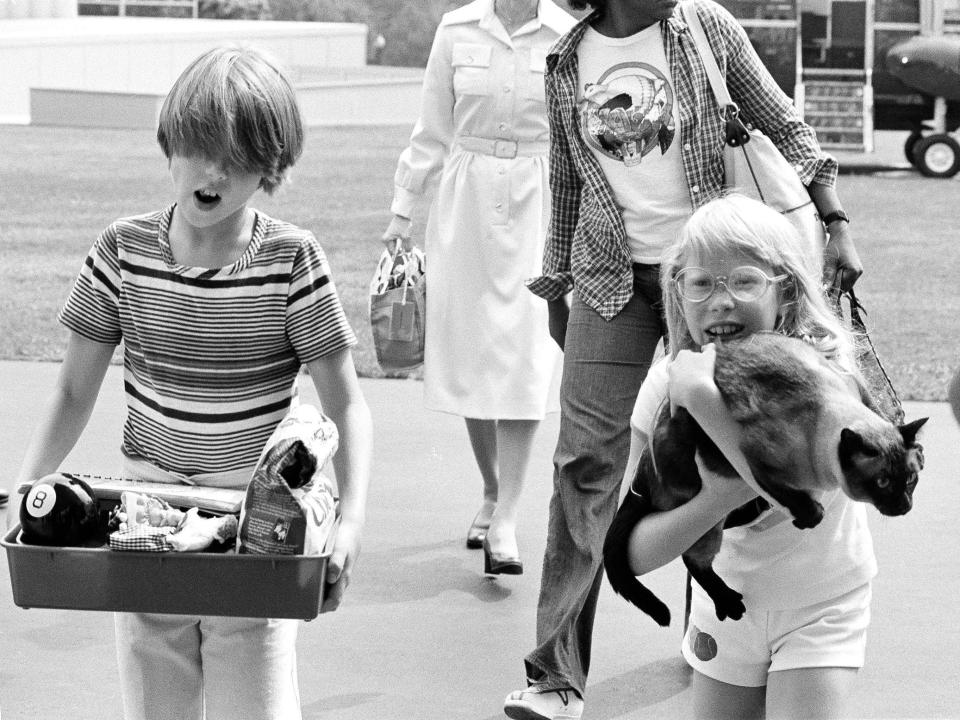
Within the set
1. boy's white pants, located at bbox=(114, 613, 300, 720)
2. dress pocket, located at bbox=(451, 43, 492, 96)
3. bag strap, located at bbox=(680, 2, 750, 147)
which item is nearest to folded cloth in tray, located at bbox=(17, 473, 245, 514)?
boy's white pants, located at bbox=(114, 613, 300, 720)

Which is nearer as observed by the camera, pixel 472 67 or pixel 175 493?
pixel 175 493

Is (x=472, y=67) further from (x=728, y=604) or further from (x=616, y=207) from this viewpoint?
(x=728, y=604)

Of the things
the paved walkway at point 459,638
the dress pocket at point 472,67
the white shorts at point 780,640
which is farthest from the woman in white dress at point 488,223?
the white shorts at point 780,640

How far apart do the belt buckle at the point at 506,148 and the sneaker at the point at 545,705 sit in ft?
7.63

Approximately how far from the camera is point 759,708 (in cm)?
289

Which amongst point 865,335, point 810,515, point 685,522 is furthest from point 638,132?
point 810,515

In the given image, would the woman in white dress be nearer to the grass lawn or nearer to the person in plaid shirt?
the person in plaid shirt

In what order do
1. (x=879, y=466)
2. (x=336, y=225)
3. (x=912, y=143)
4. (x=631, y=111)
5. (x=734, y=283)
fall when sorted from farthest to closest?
(x=912, y=143) → (x=336, y=225) → (x=631, y=111) → (x=734, y=283) → (x=879, y=466)

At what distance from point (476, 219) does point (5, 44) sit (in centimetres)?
2890

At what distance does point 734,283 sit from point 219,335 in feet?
3.02

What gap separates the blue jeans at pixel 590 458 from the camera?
4234 millimetres

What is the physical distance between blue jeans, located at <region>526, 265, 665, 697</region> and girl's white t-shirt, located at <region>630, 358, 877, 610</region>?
55.7 inches

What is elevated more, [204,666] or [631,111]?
[631,111]

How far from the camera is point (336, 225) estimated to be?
16.6 metres
